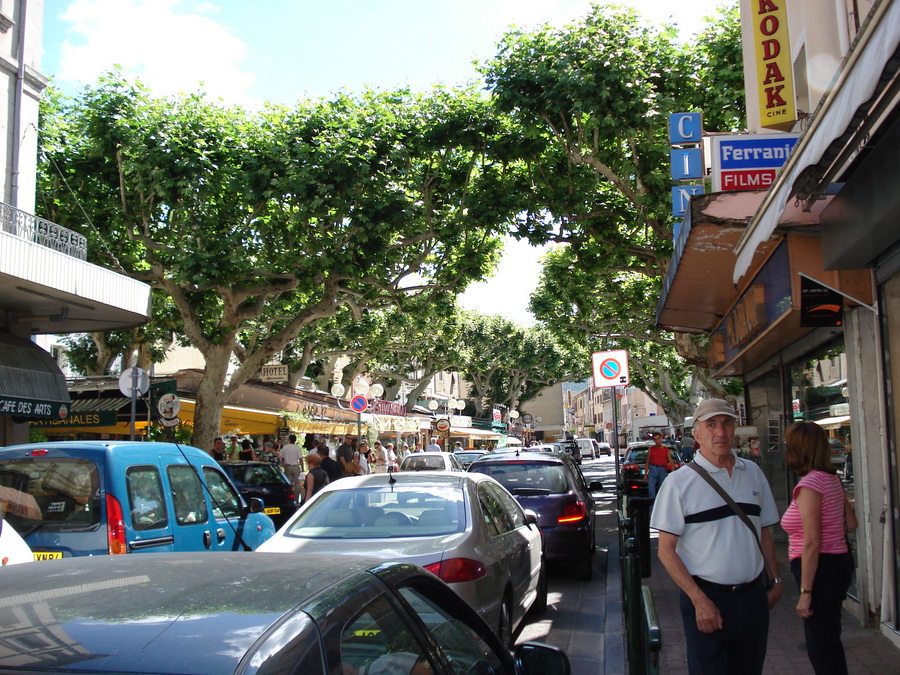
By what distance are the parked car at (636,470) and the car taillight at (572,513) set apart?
1.84 feet

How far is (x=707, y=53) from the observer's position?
1535 cm

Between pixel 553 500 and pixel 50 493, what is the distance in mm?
5808

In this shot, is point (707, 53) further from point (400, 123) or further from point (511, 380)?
point (511, 380)

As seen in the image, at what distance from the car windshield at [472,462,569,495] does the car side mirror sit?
7445 millimetres

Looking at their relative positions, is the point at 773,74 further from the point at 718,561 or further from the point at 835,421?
the point at 718,561

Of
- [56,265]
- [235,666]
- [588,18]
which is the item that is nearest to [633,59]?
[588,18]

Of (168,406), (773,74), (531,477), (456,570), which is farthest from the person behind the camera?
(168,406)

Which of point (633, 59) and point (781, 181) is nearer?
point (781, 181)

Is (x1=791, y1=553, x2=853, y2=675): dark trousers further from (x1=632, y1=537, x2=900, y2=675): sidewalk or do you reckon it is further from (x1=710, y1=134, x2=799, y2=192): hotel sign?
(x1=710, y1=134, x2=799, y2=192): hotel sign

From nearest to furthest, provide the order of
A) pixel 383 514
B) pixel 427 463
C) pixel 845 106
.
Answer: pixel 845 106, pixel 383 514, pixel 427 463

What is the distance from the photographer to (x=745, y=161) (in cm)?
873

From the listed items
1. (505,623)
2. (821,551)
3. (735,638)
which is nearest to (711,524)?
(735,638)

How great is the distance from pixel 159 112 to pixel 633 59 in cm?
1078

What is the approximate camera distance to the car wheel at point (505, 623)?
595cm
